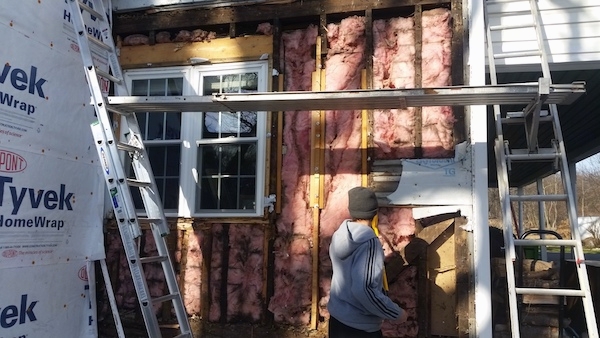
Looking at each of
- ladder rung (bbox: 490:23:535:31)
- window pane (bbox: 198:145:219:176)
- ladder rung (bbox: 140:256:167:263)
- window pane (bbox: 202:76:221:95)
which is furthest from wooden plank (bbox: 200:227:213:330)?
ladder rung (bbox: 490:23:535:31)

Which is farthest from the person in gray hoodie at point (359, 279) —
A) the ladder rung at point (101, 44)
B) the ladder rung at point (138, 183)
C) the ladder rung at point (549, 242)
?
the ladder rung at point (101, 44)

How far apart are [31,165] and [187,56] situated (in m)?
1.86

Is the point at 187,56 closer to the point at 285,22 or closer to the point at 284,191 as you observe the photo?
the point at 285,22

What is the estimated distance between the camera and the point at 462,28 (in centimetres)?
436

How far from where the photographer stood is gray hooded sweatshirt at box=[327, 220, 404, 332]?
265 centimetres

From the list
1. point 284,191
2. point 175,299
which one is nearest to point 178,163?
point 284,191

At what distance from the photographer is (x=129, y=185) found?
379cm

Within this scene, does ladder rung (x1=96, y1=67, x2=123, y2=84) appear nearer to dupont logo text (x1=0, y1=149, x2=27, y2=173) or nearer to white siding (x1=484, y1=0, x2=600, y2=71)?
dupont logo text (x1=0, y1=149, x2=27, y2=173)

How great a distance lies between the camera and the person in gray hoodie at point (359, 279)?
2.66 m

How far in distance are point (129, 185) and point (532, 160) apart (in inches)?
128

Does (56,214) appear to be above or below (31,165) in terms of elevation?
below

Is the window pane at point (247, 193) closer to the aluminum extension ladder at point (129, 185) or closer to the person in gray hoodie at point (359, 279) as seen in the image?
the aluminum extension ladder at point (129, 185)

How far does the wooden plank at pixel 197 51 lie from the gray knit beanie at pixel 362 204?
245 centimetres

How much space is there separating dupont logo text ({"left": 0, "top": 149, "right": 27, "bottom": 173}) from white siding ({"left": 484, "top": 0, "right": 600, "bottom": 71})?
4.23 metres
